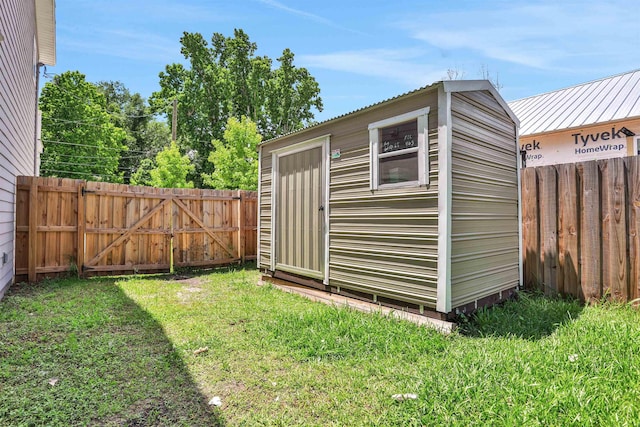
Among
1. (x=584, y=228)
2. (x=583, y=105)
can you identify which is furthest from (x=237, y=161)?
(x=584, y=228)

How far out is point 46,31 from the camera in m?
8.73

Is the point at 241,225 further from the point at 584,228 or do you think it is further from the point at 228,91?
the point at 228,91

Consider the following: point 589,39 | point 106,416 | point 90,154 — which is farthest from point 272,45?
point 106,416

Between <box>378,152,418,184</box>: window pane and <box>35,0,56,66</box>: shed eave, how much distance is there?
931 cm

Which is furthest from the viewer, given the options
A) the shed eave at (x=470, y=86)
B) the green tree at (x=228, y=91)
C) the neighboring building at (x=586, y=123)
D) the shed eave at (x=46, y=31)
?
the green tree at (x=228, y=91)

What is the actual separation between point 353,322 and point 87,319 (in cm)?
303

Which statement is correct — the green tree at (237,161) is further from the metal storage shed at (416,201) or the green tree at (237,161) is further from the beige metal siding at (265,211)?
the metal storage shed at (416,201)

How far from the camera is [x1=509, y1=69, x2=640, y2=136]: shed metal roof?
7.43 metres

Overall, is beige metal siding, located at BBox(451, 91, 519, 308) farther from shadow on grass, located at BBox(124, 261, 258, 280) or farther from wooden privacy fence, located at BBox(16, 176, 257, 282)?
wooden privacy fence, located at BBox(16, 176, 257, 282)

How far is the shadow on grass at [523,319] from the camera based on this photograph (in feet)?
10.2

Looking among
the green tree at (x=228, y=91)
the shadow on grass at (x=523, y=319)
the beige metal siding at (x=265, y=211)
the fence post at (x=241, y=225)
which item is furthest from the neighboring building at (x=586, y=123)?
the green tree at (x=228, y=91)

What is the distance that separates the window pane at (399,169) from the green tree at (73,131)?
21.8m

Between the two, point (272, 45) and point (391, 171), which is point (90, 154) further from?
point (391, 171)

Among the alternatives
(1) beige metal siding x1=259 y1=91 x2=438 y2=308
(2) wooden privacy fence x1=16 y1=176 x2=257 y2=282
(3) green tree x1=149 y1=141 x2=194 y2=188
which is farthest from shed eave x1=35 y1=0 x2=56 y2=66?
(1) beige metal siding x1=259 y1=91 x2=438 y2=308
